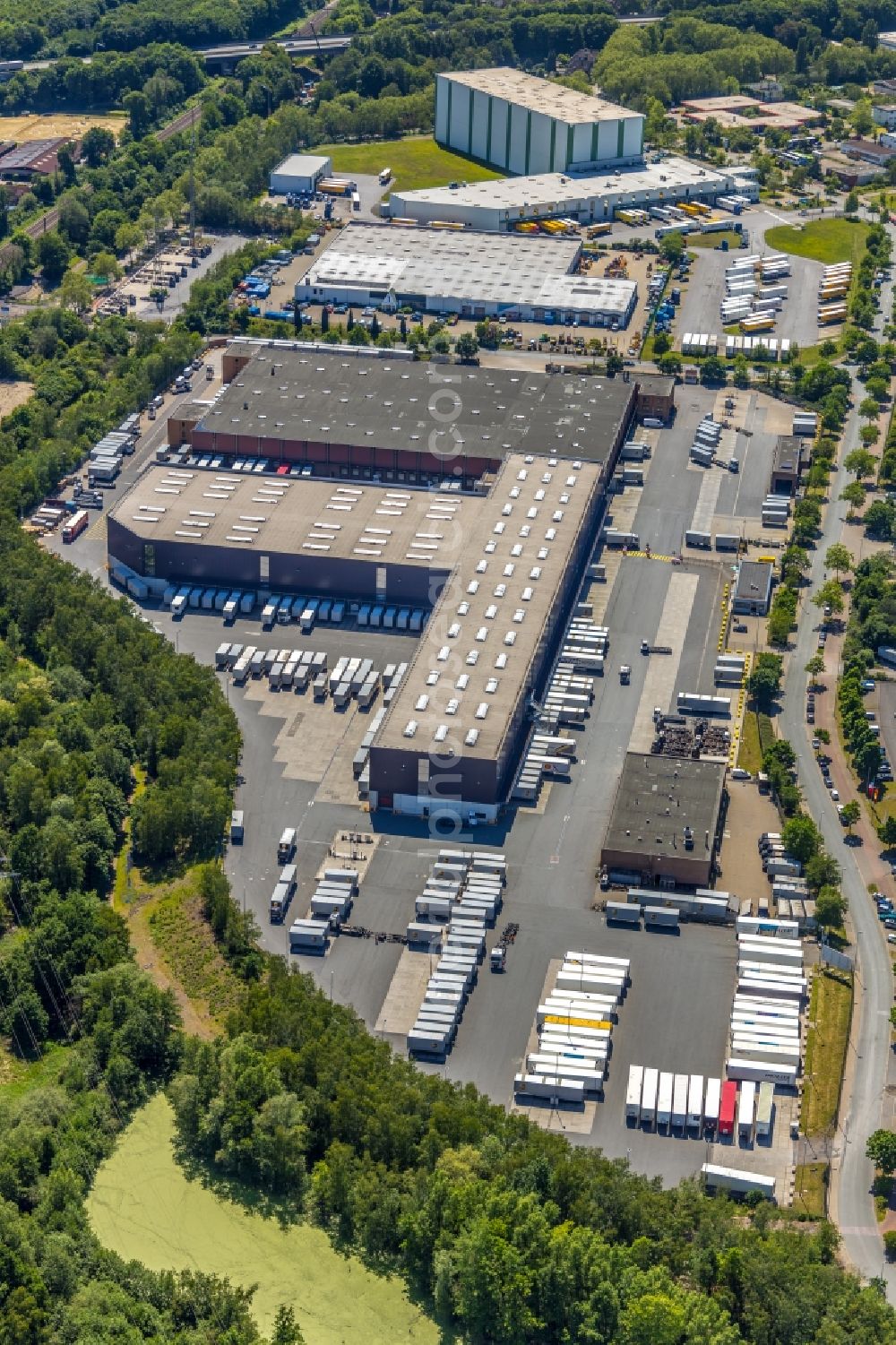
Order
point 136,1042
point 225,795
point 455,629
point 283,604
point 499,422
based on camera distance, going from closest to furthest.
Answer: point 136,1042 < point 225,795 < point 455,629 < point 283,604 < point 499,422

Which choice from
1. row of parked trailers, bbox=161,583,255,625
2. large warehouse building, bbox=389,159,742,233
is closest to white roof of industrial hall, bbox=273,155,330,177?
large warehouse building, bbox=389,159,742,233

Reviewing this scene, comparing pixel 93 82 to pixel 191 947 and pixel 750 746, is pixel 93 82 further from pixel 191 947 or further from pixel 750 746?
pixel 191 947

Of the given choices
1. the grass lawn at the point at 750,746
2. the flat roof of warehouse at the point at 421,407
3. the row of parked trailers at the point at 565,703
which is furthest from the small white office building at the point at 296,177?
the grass lawn at the point at 750,746

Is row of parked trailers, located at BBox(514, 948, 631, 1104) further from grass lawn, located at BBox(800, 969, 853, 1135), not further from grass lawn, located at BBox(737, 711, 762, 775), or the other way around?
grass lawn, located at BBox(737, 711, 762, 775)

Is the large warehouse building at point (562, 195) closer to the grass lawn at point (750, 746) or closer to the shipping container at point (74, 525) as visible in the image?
the shipping container at point (74, 525)

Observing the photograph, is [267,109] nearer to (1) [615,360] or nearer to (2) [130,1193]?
(1) [615,360]

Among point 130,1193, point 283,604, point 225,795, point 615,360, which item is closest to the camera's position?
point 130,1193

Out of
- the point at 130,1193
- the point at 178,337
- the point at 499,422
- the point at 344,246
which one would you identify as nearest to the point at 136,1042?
the point at 130,1193
